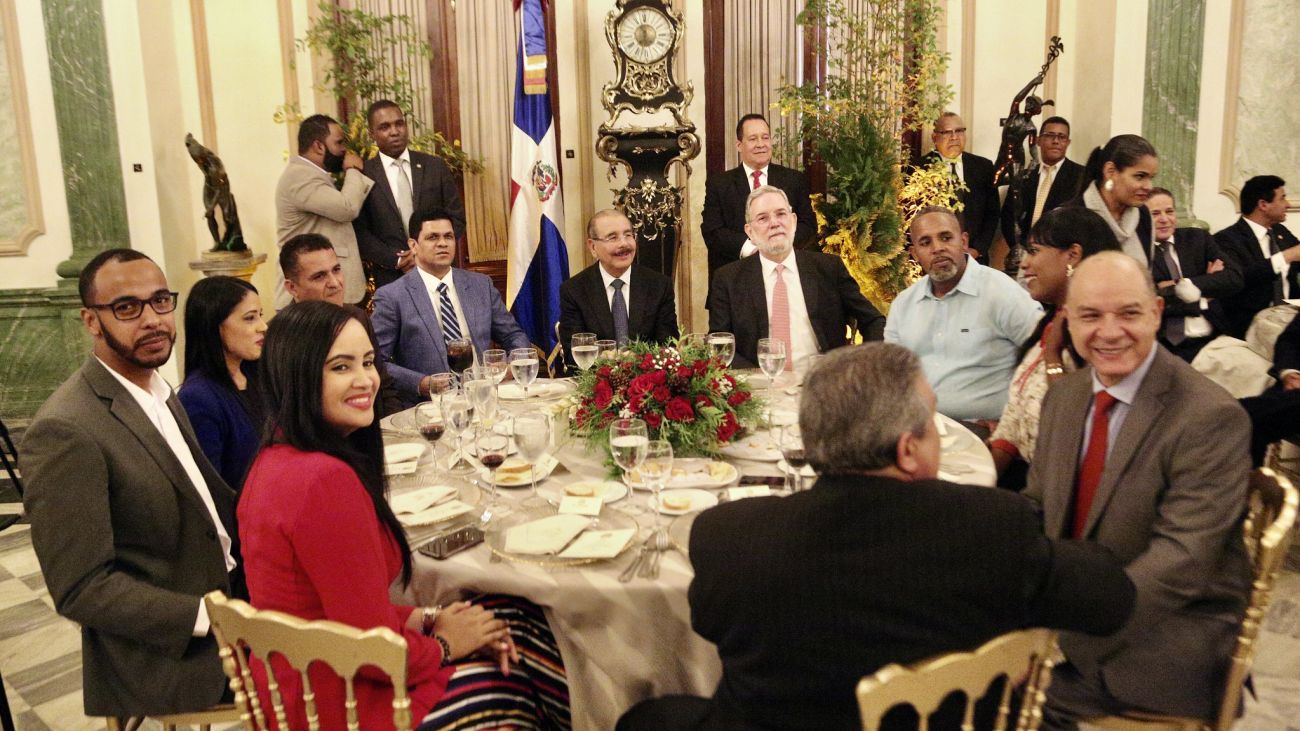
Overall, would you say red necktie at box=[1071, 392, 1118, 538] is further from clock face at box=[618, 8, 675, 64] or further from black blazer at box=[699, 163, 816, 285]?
clock face at box=[618, 8, 675, 64]

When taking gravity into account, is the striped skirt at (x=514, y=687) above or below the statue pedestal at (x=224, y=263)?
below

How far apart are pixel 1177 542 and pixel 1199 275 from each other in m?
3.26

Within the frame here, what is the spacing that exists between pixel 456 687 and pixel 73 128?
17.6 feet

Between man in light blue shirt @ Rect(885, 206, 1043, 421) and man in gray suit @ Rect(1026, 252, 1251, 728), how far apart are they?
1352 mm

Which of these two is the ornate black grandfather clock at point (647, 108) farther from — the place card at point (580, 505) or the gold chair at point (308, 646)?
the gold chair at point (308, 646)

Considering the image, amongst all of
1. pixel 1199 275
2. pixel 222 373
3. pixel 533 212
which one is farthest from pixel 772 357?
pixel 533 212

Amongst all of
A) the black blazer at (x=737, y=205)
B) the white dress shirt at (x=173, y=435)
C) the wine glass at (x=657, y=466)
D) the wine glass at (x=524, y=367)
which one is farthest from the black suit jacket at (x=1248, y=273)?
the white dress shirt at (x=173, y=435)

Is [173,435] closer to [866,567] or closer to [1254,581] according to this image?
[866,567]

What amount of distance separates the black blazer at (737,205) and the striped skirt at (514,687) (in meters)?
3.77

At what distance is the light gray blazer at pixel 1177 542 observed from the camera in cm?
184

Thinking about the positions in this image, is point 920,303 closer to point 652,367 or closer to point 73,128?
point 652,367

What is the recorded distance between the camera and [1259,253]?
4742 millimetres

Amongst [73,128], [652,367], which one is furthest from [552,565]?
[73,128]

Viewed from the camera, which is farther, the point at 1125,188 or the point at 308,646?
the point at 1125,188
